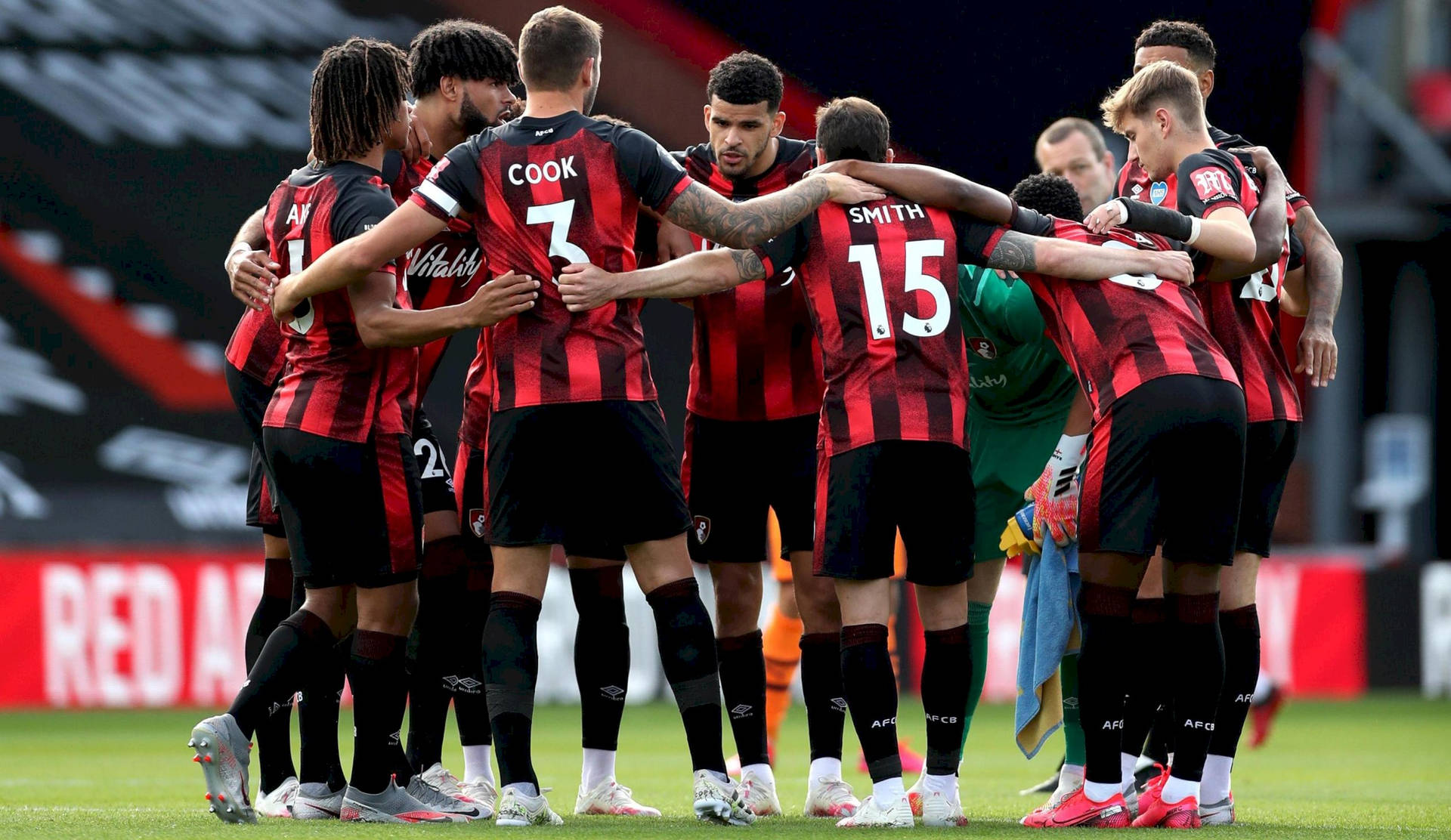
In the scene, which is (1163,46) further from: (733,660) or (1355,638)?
(1355,638)

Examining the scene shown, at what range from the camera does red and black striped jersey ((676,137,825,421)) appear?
563cm

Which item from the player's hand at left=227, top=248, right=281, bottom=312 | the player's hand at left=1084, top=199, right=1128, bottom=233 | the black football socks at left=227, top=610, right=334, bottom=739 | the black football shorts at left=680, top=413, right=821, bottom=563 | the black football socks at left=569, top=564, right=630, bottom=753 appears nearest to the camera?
the black football socks at left=227, top=610, right=334, bottom=739

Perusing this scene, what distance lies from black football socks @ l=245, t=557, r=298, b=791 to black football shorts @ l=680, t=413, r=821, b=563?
52.5 inches

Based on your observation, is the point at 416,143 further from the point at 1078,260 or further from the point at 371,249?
the point at 1078,260

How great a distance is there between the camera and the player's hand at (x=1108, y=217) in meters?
4.93

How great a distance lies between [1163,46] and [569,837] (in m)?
3.31

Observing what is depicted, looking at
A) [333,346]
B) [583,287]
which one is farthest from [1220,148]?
[333,346]

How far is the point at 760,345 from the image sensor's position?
563 cm

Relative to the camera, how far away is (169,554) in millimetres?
10680

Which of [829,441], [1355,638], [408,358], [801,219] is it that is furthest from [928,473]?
[1355,638]

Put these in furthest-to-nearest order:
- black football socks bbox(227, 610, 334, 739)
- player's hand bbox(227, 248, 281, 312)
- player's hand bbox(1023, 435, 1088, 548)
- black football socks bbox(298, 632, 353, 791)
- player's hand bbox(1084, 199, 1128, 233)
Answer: player's hand bbox(1023, 435, 1088, 548) < black football socks bbox(298, 632, 353, 791) < player's hand bbox(227, 248, 281, 312) < player's hand bbox(1084, 199, 1128, 233) < black football socks bbox(227, 610, 334, 739)

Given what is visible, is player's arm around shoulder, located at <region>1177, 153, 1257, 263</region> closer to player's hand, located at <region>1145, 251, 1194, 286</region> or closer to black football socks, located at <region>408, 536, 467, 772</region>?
player's hand, located at <region>1145, 251, 1194, 286</region>

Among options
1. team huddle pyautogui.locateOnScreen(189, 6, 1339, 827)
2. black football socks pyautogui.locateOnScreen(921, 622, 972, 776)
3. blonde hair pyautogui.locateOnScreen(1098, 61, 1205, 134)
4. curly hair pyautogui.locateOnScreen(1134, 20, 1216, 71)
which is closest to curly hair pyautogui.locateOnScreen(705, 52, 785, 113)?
team huddle pyautogui.locateOnScreen(189, 6, 1339, 827)

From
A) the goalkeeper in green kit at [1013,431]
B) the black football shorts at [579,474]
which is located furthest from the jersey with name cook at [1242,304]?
the black football shorts at [579,474]
